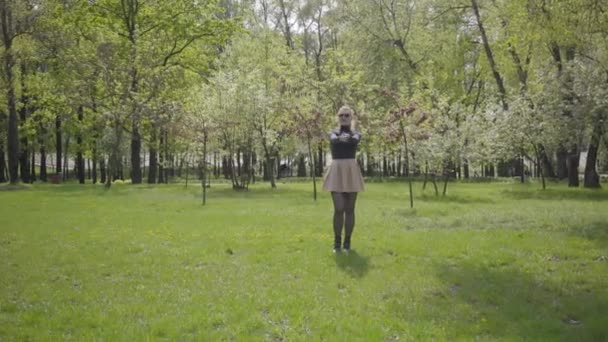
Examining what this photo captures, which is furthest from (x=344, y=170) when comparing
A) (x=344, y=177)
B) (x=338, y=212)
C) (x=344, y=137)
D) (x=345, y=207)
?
(x=338, y=212)

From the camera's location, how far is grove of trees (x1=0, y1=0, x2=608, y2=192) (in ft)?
82.6

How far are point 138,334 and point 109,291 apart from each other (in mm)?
Answer: 2116

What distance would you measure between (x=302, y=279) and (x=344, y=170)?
8.55ft

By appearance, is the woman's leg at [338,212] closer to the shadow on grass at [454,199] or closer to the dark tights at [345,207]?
the dark tights at [345,207]

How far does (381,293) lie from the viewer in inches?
300

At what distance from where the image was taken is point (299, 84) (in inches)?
1490

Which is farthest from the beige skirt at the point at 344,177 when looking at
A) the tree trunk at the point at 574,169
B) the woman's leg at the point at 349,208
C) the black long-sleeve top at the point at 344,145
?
the tree trunk at the point at 574,169

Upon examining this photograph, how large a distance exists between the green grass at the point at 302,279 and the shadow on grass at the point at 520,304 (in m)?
0.03

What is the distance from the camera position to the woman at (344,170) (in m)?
10.1

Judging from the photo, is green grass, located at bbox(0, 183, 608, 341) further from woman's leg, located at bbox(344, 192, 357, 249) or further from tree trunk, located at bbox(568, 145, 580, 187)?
tree trunk, located at bbox(568, 145, 580, 187)

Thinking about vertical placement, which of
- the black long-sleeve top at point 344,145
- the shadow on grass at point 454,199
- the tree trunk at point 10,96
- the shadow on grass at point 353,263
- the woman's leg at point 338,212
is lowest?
the shadow on grass at point 353,263

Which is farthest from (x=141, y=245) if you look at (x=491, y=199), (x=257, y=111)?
(x=257, y=111)

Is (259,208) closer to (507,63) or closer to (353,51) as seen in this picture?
(507,63)

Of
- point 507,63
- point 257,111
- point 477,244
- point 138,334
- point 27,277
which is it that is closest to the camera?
point 138,334
